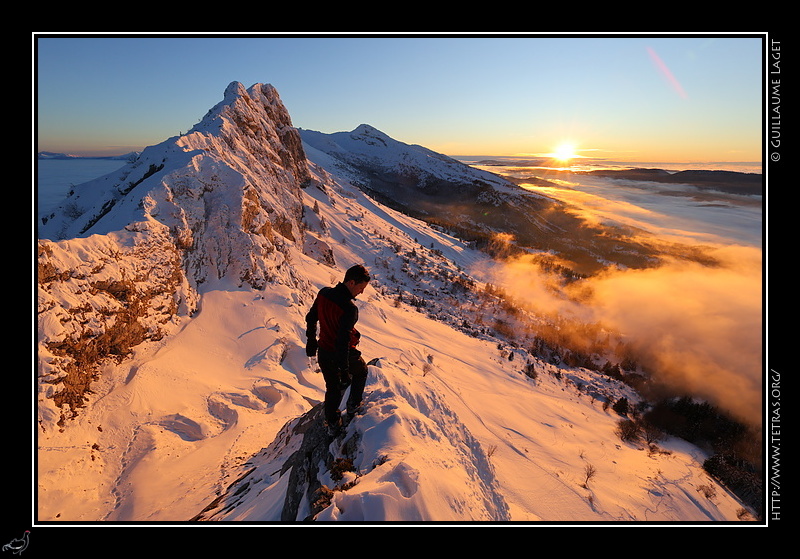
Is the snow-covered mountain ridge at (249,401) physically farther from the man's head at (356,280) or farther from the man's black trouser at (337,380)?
the man's head at (356,280)

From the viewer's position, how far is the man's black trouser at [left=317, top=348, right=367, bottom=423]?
3852 mm

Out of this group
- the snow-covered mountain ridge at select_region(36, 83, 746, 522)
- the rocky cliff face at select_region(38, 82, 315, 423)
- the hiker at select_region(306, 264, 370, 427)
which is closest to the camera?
the hiker at select_region(306, 264, 370, 427)

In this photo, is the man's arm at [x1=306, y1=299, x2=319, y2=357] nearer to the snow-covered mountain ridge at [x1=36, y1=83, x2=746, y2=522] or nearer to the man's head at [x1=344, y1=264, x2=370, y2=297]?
the man's head at [x1=344, y1=264, x2=370, y2=297]

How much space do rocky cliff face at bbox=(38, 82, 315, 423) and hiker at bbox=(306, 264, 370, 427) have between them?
4537 mm

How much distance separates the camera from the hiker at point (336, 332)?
3.54 meters

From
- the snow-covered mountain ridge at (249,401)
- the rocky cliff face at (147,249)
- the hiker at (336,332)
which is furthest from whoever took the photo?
the rocky cliff face at (147,249)

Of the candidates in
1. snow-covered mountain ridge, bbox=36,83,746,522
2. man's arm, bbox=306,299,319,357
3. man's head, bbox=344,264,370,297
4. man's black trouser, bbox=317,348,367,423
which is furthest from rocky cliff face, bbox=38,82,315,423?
man's head, bbox=344,264,370,297

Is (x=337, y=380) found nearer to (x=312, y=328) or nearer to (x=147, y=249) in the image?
(x=312, y=328)

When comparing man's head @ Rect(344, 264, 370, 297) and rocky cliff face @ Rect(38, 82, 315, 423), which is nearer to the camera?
man's head @ Rect(344, 264, 370, 297)

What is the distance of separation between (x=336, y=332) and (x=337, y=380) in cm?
64

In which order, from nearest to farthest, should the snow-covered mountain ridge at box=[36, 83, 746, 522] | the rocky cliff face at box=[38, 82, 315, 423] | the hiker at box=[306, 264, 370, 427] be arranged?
the hiker at box=[306, 264, 370, 427], the snow-covered mountain ridge at box=[36, 83, 746, 522], the rocky cliff face at box=[38, 82, 315, 423]

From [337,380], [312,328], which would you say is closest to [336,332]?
[312,328]

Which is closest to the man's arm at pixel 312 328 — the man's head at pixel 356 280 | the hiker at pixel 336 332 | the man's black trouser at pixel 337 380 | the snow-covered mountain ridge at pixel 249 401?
the hiker at pixel 336 332

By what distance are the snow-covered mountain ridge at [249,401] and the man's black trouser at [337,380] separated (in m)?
0.26
